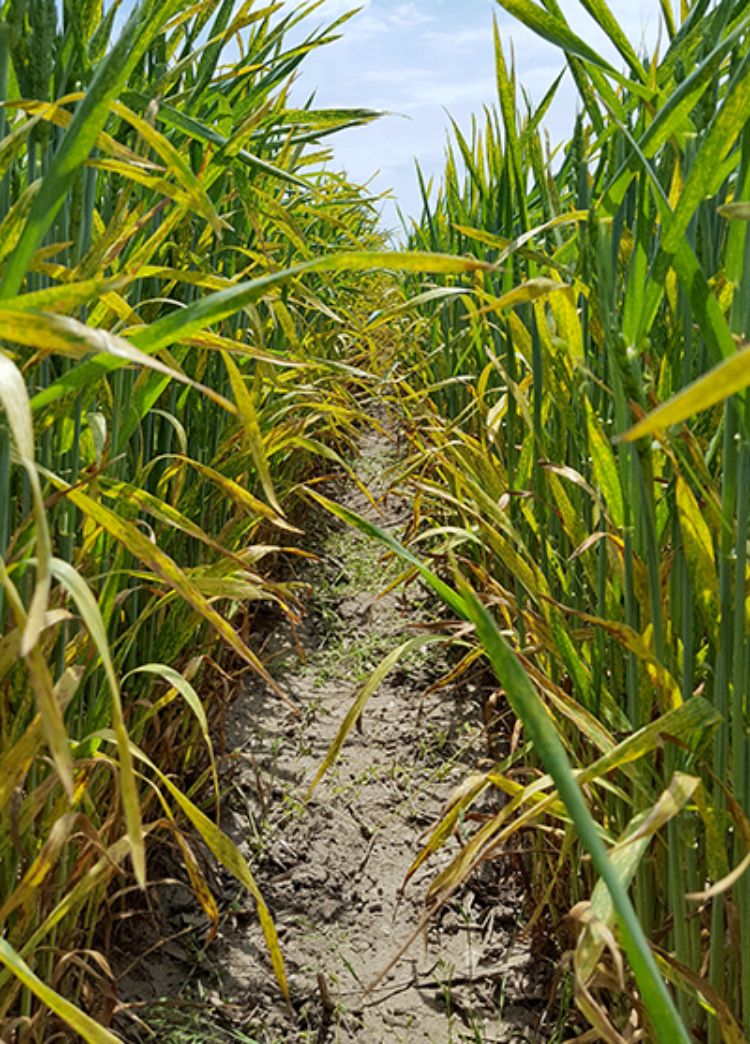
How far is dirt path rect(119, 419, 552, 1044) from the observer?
2.92ft

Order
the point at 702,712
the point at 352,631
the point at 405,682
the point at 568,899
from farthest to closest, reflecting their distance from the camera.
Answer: the point at 352,631 < the point at 405,682 < the point at 568,899 < the point at 702,712

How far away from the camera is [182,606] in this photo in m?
0.93

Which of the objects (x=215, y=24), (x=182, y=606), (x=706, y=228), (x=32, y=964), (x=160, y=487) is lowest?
(x=32, y=964)

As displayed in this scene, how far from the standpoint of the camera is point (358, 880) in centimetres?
110

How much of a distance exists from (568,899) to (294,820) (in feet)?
1.35

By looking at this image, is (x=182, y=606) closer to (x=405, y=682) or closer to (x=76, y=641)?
(x=76, y=641)

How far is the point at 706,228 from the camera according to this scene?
62 cm

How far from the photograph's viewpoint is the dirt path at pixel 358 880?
891 mm

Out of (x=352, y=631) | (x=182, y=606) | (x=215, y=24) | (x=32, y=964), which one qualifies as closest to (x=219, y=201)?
(x=215, y=24)

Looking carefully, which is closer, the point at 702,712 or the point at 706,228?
the point at 702,712

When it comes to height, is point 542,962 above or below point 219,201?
below

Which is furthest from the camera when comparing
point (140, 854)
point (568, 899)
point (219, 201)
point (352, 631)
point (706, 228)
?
point (352, 631)

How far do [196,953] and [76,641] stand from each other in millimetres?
445

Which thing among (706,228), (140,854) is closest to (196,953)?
(140,854)
